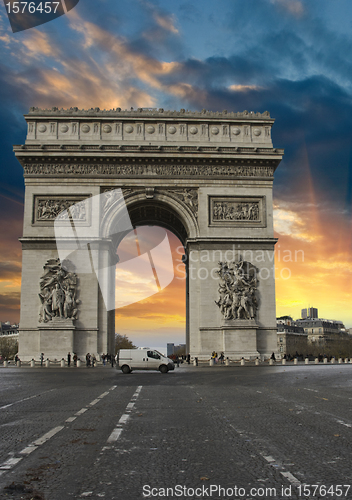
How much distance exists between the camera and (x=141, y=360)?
94.6 feet

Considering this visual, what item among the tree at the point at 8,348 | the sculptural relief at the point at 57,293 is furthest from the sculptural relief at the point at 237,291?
the tree at the point at 8,348

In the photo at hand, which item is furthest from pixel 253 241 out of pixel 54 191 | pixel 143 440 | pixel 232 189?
pixel 143 440

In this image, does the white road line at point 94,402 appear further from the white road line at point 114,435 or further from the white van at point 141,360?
the white van at point 141,360

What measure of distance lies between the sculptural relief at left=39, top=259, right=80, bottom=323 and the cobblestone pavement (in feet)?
81.8

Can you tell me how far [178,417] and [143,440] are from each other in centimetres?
252

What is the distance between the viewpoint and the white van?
28500 mm

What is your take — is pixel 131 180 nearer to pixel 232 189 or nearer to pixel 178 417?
pixel 232 189

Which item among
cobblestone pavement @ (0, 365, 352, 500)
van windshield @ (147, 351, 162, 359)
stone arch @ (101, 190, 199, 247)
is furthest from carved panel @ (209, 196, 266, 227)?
cobblestone pavement @ (0, 365, 352, 500)

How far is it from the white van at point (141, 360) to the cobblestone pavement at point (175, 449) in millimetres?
16264

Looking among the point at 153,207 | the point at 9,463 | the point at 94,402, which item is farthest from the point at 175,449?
the point at 153,207

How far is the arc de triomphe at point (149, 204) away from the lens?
37188 mm

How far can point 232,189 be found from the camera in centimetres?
3941

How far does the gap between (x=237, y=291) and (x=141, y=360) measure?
11.2 metres

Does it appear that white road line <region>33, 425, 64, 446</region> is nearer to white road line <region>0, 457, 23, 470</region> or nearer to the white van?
white road line <region>0, 457, 23, 470</region>
